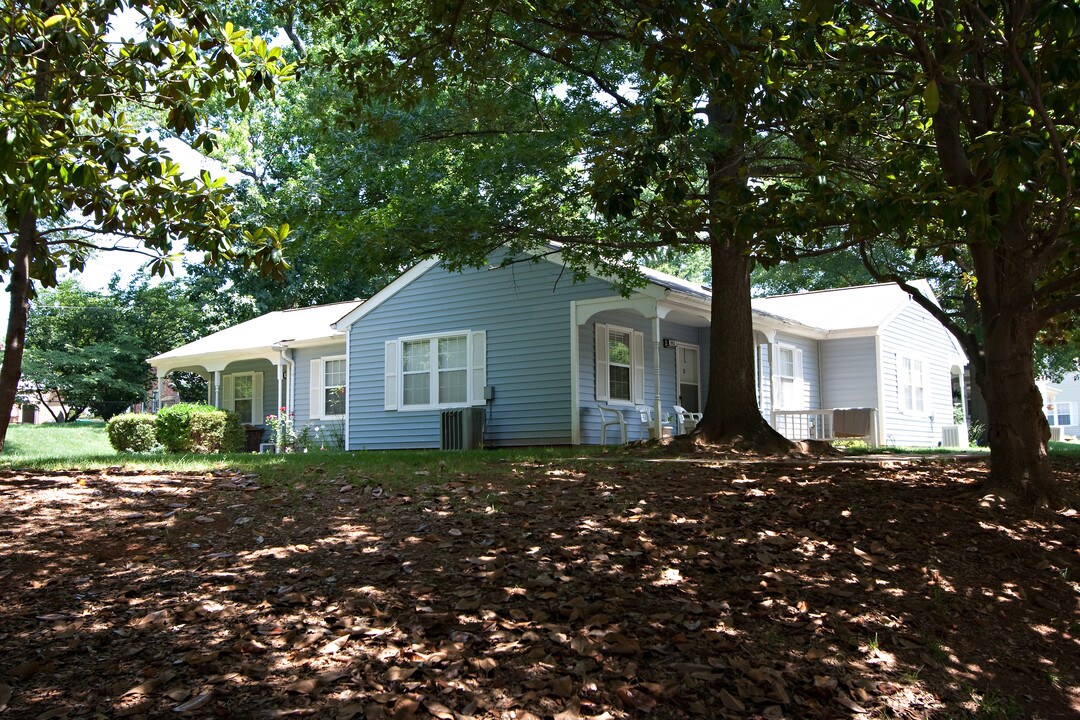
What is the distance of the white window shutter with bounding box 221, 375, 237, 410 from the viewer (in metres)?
24.8

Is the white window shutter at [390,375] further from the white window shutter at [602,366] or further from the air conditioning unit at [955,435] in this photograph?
the air conditioning unit at [955,435]

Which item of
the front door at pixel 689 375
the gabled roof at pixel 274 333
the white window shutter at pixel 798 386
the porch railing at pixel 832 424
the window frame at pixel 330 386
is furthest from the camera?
the gabled roof at pixel 274 333

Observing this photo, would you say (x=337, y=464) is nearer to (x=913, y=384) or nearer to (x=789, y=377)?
(x=789, y=377)

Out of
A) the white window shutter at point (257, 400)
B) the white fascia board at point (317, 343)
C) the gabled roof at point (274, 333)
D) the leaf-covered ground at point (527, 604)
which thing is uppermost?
the gabled roof at point (274, 333)

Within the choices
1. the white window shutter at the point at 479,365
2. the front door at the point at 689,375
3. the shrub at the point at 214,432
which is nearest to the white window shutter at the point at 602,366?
the white window shutter at the point at 479,365

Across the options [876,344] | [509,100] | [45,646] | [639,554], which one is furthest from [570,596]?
[876,344]

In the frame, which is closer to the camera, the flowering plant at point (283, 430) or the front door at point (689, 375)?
the front door at point (689, 375)

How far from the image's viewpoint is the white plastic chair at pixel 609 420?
16.0m

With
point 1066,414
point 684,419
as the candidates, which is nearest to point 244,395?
point 684,419

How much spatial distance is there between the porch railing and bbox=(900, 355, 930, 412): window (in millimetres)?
3136

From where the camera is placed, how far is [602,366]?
1672cm

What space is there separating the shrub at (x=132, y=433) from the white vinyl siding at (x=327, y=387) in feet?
12.1

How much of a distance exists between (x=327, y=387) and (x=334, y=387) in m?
0.29

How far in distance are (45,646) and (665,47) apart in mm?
5387
